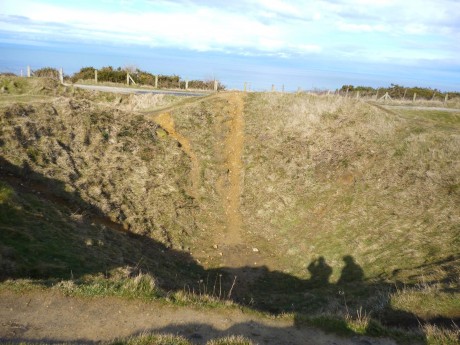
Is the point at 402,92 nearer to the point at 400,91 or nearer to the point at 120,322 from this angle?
the point at 400,91

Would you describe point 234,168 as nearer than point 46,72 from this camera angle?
Yes

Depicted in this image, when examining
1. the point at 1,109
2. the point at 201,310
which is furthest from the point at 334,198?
the point at 1,109

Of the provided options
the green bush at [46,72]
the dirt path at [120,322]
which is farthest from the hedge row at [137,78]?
the dirt path at [120,322]

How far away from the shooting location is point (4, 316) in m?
10.6

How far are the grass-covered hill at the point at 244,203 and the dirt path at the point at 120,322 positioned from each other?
83cm

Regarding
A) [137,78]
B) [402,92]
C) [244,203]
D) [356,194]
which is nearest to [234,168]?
[244,203]

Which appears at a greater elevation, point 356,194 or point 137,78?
point 137,78

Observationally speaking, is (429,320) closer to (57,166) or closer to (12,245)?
(12,245)

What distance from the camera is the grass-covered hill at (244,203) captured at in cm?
1574

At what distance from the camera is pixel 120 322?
437 inches

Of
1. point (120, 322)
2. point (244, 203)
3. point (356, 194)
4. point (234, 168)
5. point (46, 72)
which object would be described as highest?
point (46, 72)

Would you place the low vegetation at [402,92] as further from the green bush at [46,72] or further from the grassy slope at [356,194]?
the green bush at [46,72]

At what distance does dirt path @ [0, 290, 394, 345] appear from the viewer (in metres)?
10.4

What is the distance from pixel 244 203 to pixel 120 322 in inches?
639
